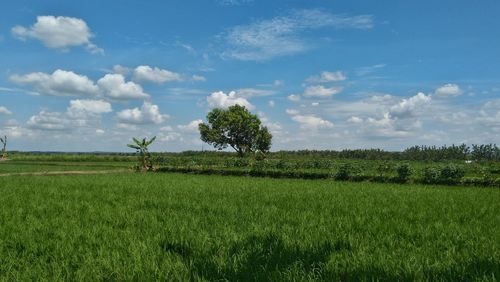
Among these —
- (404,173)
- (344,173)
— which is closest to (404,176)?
(404,173)

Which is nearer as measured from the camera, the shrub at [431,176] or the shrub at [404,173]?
the shrub at [431,176]

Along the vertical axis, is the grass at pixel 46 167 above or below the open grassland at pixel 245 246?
above

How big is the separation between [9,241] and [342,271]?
5.83 metres

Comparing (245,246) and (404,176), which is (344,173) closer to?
(404,176)

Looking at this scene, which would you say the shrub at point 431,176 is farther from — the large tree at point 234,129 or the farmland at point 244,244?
the large tree at point 234,129

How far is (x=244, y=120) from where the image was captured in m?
82.1

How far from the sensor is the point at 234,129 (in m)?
82.0

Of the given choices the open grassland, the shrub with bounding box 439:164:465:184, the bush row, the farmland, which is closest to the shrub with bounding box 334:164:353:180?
the bush row

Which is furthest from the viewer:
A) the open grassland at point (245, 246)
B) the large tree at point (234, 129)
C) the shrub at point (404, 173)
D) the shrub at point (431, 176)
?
the large tree at point (234, 129)

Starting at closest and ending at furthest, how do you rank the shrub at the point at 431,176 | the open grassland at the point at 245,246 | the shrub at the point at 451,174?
the open grassland at the point at 245,246, the shrub at the point at 451,174, the shrub at the point at 431,176

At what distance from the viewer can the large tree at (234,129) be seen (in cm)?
8150

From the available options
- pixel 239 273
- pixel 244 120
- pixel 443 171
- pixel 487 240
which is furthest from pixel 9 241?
pixel 244 120

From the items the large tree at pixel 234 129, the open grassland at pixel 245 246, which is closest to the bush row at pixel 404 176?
the open grassland at pixel 245 246

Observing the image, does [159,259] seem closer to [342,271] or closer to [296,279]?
[296,279]
